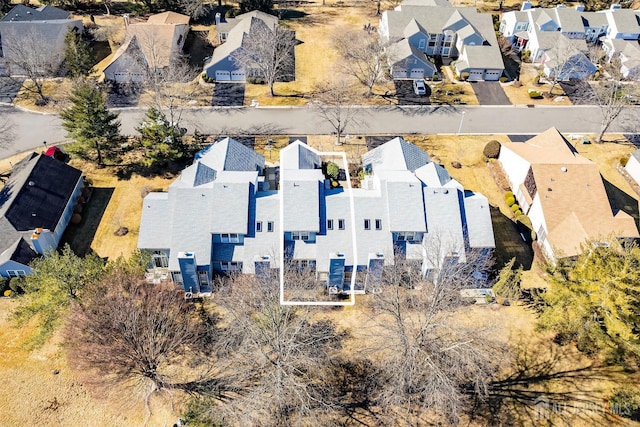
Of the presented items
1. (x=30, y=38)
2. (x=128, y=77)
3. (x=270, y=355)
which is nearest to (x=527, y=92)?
(x=270, y=355)

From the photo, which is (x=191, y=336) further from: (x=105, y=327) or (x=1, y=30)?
(x=1, y=30)

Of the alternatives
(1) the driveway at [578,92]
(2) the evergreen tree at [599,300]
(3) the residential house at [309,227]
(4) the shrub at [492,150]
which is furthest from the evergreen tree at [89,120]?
(1) the driveway at [578,92]

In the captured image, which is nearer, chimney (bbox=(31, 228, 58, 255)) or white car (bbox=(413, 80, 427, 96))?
chimney (bbox=(31, 228, 58, 255))

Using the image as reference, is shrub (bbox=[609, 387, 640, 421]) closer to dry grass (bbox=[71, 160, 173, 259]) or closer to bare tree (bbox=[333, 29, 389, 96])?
dry grass (bbox=[71, 160, 173, 259])

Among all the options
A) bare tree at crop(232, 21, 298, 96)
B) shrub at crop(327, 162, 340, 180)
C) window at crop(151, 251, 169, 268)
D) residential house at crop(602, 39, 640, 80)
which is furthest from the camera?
residential house at crop(602, 39, 640, 80)

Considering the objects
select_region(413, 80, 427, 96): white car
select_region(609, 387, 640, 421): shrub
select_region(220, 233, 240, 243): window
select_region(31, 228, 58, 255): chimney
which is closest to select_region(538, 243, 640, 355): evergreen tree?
select_region(609, 387, 640, 421): shrub

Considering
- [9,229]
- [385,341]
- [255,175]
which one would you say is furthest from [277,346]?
[9,229]

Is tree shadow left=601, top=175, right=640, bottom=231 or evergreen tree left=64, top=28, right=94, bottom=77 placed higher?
evergreen tree left=64, top=28, right=94, bottom=77

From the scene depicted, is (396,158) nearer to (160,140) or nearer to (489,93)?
(160,140)

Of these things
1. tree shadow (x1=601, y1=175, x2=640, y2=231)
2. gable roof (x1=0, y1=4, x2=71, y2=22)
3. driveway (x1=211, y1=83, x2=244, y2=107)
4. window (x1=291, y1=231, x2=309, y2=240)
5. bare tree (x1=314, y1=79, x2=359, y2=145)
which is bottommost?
tree shadow (x1=601, y1=175, x2=640, y2=231)
